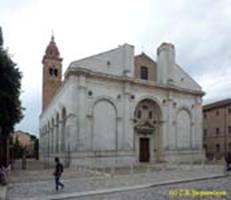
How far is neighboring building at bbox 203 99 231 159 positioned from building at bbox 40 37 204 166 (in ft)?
34.6

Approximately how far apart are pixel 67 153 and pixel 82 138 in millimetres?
1894

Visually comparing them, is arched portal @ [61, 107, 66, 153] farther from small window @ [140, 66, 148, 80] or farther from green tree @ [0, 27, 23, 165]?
green tree @ [0, 27, 23, 165]

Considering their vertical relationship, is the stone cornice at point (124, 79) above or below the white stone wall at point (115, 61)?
below

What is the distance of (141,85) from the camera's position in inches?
1521

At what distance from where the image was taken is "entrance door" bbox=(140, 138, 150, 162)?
1550 inches

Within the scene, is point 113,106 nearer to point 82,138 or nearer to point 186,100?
point 82,138

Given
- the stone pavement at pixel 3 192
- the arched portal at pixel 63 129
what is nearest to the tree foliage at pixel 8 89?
the stone pavement at pixel 3 192

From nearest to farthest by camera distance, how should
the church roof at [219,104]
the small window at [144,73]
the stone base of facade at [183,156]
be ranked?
1. the stone base of facade at [183,156]
2. the small window at [144,73]
3. the church roof at [219,104]

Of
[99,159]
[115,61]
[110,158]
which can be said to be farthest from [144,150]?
[115,61]

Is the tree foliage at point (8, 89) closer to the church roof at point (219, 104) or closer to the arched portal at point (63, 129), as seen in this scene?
the arched portal at point (63, 129)

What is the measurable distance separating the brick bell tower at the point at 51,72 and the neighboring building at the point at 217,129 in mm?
24306

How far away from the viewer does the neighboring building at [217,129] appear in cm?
5194

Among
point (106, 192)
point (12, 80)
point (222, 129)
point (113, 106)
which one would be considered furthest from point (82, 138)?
point (222, 129)

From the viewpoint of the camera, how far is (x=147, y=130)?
39.6 meters
